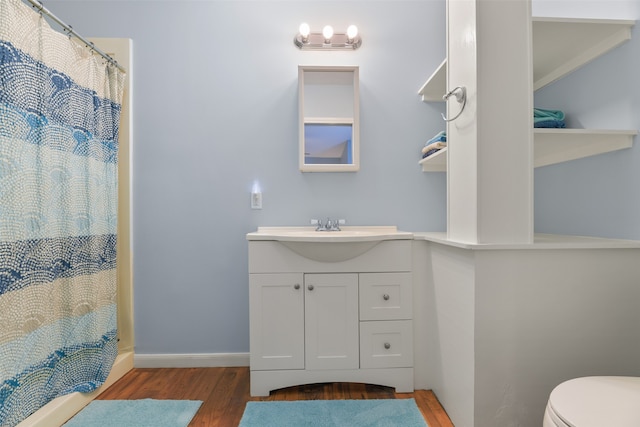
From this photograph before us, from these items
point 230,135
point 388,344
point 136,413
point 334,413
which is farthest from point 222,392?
point 230,135

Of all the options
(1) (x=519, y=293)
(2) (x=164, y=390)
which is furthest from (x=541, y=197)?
(2) (x=164, y=390)

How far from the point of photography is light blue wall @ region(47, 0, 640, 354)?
2121mm

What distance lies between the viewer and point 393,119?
Result: 2.16m

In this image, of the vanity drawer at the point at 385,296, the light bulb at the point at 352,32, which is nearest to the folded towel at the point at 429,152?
the vanity drawer at the point at 385,296

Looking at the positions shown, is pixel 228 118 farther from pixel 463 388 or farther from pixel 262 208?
pixel 463 388

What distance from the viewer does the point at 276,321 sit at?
5.75 ft

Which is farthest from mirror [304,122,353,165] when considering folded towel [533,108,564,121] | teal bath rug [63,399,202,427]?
teal bath rug [63,399,202,427]

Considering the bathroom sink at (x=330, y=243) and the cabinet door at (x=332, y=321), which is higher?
the bathroom sink at (x=330, y=243)

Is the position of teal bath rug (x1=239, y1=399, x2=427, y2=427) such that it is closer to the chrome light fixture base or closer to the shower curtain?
the shower curtain

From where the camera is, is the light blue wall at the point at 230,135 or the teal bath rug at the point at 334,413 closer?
the teal bath rug at the point at 334,413

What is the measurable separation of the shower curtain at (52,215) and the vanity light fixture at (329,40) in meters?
1.08

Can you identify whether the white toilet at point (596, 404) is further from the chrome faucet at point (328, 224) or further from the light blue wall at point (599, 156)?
the chrome faucet at point (328, 224)

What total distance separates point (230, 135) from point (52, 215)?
1007 mm

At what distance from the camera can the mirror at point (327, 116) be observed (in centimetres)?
209
